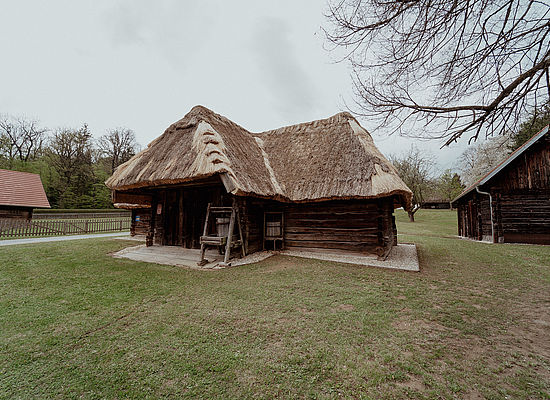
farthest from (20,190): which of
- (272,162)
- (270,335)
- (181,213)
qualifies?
(270,335)

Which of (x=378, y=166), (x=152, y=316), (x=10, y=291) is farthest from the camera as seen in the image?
(x=378, y=166)

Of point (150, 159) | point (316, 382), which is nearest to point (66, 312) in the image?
point (316, 382)

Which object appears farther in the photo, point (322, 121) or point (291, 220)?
point (322, 121)

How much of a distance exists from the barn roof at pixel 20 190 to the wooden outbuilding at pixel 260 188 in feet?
41.4

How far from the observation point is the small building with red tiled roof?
1573 centimetres

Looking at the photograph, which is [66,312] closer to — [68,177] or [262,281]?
[262,281]

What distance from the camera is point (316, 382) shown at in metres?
2.19

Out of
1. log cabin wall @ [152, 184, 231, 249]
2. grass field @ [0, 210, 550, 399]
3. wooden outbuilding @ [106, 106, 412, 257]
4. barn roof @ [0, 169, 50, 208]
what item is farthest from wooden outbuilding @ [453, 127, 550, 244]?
barn roof @ [0, 169, 50, 208]

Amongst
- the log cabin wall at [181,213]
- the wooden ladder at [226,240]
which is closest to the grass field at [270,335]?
the wooden ladder at [226,240]

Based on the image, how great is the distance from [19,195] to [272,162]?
19.0m

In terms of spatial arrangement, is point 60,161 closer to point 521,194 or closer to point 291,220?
point 291,220

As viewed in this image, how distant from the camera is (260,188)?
25.5 ft

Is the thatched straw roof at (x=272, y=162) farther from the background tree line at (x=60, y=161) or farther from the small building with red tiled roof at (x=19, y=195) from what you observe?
the background tree line at (x=60, y=161)

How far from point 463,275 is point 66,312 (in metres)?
8.53
